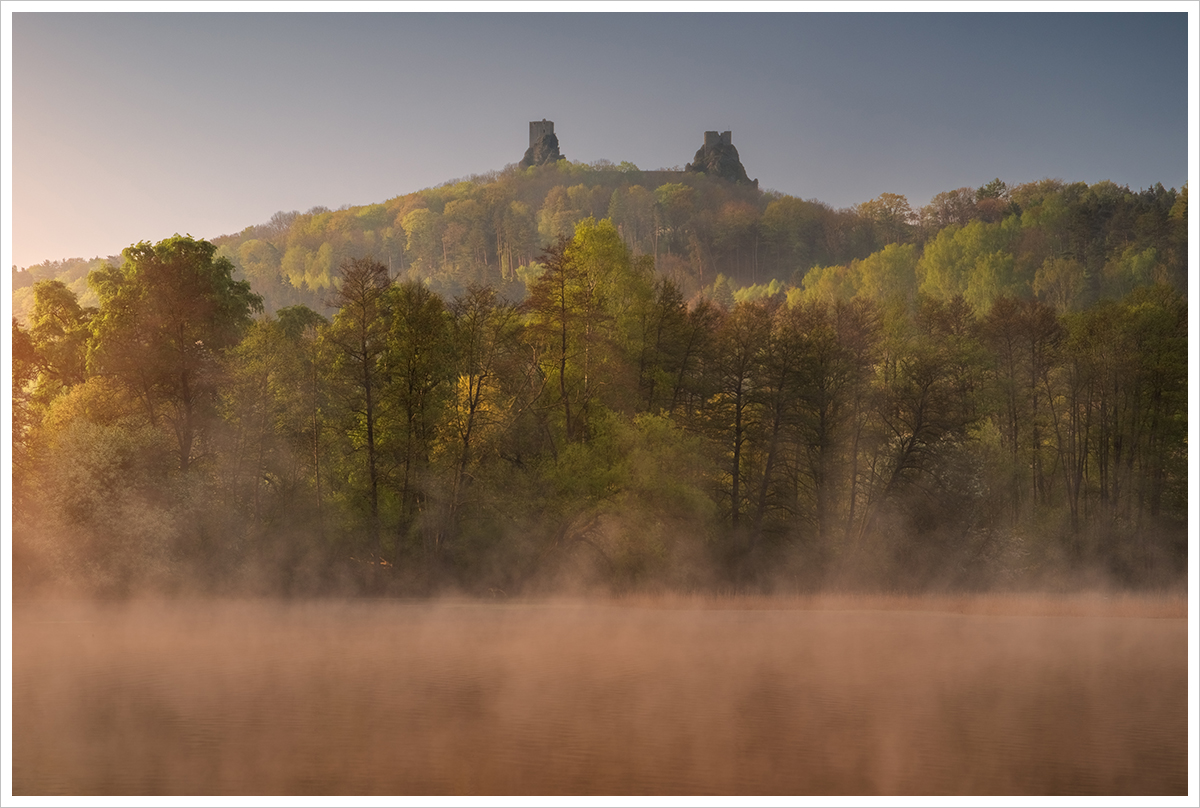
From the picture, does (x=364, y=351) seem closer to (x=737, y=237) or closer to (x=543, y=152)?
(x=737, y=237)

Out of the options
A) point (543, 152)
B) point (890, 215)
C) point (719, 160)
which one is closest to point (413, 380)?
point (890, 215)

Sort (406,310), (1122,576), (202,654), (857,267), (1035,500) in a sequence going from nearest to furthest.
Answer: (202,654) → (406,310) → (1122,576) → (1035,500) → (857,267)

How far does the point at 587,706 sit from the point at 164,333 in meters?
26.1

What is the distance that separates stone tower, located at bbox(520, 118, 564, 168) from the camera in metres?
142

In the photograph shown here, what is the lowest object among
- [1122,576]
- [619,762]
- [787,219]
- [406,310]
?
[1122,576]

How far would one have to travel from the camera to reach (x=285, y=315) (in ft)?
146

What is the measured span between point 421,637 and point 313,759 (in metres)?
12.3

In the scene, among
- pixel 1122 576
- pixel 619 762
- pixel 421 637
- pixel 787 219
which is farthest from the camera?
pixel 787 219

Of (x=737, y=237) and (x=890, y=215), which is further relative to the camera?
(x=737, y=237)

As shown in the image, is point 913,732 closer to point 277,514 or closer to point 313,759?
point 313,759

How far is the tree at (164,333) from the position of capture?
38875 mm

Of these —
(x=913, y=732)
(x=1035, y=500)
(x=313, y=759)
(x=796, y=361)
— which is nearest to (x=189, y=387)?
(x=796, y=361)

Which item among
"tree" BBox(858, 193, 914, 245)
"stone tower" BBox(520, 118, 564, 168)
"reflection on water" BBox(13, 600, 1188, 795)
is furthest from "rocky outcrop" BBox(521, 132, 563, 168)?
"reflection on water" BBox(13, 600, 1188, 795)

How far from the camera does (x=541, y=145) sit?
148250mm
